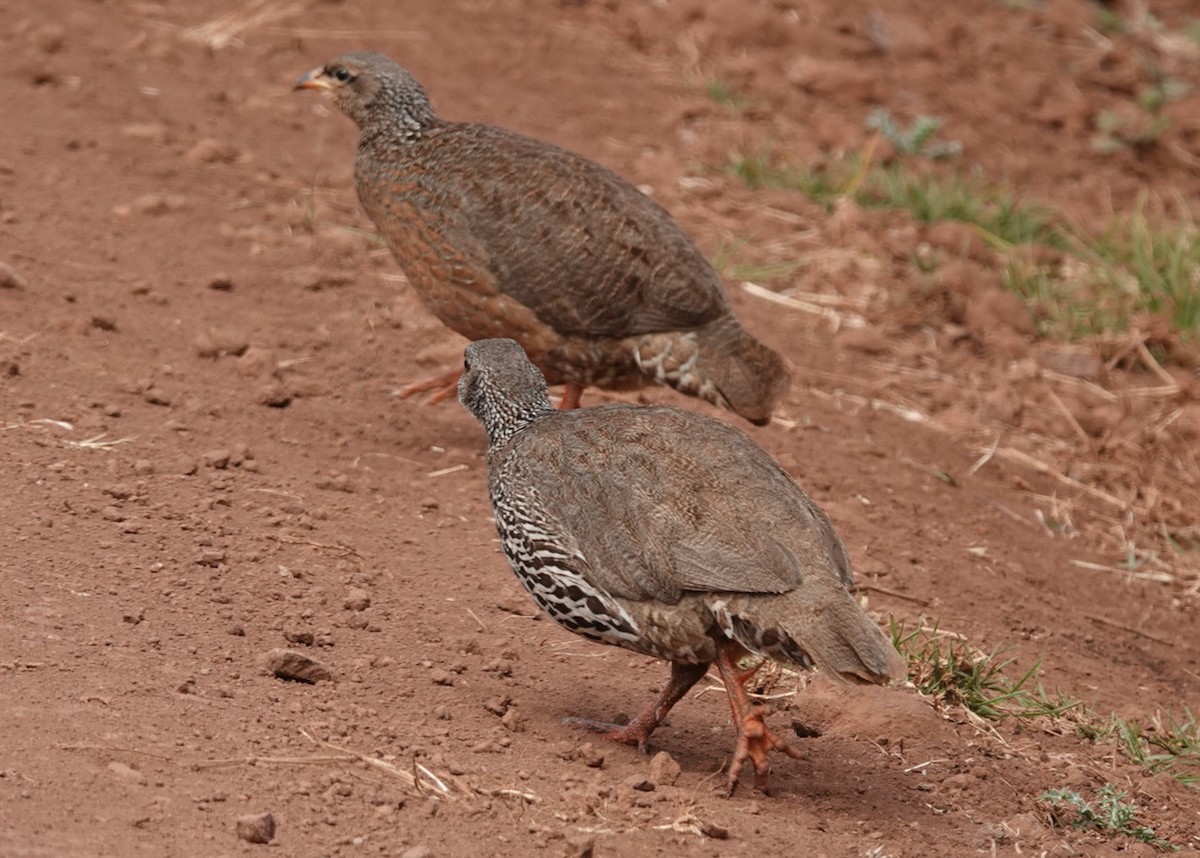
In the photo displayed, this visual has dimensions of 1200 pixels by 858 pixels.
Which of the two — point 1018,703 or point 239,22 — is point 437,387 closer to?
point 1018,703

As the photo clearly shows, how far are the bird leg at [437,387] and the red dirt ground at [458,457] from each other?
10cm

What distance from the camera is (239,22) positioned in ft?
36.2

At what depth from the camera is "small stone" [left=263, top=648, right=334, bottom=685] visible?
4.93 meters

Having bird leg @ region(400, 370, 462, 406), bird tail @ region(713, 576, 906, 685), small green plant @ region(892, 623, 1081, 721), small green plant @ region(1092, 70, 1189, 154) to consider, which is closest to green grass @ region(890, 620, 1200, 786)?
small green plant @ region(892, 623, 1081, 721)

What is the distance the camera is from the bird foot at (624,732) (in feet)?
16.5

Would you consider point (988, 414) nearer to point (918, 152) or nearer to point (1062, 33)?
point (918, 152)

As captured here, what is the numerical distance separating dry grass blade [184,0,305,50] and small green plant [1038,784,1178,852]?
7678mm

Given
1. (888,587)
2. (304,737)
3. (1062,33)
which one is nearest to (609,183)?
(888,587)

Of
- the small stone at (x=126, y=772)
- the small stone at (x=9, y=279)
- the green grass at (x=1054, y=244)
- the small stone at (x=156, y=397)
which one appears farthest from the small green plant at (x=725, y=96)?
the small stone at (x=126, y=772)

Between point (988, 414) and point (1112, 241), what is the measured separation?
233cm

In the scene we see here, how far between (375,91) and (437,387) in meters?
1.37

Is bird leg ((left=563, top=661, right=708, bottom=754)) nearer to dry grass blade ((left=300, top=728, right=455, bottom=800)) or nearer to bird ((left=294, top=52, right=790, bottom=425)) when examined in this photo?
dry grass blade ((left=300, top=728, right=455, bottom=800))

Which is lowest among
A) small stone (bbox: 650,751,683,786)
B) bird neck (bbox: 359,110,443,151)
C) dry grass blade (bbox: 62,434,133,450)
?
dry grass blade (bbox: 62,434,133,450)

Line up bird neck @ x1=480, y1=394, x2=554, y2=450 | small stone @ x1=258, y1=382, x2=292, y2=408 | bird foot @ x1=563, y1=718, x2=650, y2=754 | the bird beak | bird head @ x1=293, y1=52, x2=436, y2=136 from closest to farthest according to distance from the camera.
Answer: bird foot @ x1=563, y1=718, x2=650, y2=754, bird neck @ x1=480, y1=394, x2=554, y2=450, small stone @ x1=258, y1=382, x2=292, y2=408, bird head @ x1=293, y1=52, x2=436, y2=136, the bird beak
